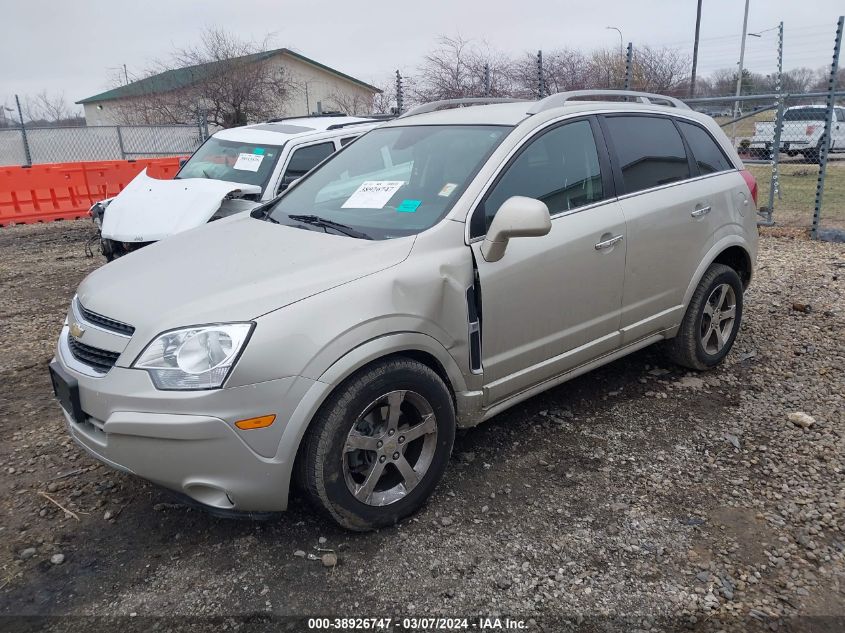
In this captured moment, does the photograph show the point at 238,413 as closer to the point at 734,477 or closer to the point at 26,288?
the point at 734,477

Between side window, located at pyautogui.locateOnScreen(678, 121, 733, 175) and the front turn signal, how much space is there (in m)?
3.27

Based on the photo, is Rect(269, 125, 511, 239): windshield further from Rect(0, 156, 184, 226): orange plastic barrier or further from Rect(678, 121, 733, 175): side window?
Rect(0, 156, 184, 226): orange plastic barrier

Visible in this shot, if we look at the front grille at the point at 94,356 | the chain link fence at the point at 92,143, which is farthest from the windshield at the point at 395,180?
the chain link fence at the point at 92,143

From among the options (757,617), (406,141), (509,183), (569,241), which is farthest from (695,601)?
(406,141)

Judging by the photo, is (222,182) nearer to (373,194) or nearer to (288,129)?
(288,129)

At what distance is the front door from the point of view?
316 centimetres

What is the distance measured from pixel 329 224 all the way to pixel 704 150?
2.65 metres

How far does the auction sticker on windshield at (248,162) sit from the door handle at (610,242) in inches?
157

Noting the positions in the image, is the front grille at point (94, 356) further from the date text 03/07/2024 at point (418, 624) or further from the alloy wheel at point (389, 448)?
the date text 03/07/2024 at point (418, 624)

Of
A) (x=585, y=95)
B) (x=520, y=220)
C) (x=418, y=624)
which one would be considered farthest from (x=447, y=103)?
(x=418, y=624)

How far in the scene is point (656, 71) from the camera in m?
22.4

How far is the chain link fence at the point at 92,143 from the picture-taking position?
1664 centimetres

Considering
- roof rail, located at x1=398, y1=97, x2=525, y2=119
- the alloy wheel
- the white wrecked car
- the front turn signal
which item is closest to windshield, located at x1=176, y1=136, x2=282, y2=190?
the white wrecked car

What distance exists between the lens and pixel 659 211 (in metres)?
3.87
